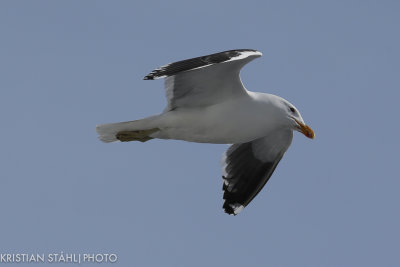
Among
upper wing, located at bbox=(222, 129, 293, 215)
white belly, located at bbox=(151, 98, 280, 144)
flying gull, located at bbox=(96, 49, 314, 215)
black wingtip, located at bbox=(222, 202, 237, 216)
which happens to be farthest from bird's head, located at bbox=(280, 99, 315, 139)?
black wingtip, located at bbox=(222, 202, 237, 216)

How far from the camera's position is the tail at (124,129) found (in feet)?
38.3

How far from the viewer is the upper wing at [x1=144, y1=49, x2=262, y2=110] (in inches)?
414

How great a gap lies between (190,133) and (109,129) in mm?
1158

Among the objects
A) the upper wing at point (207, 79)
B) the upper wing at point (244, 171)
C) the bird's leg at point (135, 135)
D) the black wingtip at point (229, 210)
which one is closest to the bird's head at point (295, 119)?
the upper wing at point (207, 79)

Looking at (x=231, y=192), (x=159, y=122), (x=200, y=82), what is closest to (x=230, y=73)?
(x=200, y=82)

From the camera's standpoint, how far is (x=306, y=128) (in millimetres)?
11953

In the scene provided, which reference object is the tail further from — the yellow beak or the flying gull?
the yellow beak

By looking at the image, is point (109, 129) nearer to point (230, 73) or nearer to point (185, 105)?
point (185, 105)

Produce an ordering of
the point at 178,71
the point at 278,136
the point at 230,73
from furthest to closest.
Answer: the point at 278,136, the point at 230,73, the point at 178,71

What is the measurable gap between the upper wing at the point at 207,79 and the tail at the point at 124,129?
35 cm

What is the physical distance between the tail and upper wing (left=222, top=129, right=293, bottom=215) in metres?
1.90

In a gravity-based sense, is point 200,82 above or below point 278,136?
above

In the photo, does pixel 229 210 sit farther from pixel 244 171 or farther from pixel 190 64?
pixel 190 64

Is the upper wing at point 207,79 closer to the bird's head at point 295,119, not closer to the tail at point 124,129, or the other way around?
the tail at point 124,129
